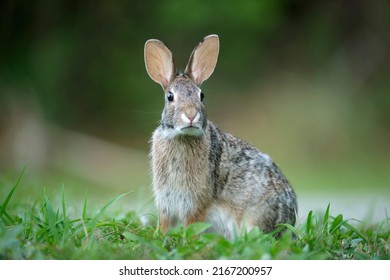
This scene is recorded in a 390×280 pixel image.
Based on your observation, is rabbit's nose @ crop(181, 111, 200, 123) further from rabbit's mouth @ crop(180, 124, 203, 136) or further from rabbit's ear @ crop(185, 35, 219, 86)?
rabbit's ear @ crop(185, 35, 219, 86)

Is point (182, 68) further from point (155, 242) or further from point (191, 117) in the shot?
point (155, 242)

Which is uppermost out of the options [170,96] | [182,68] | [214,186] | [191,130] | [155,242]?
[182,68]

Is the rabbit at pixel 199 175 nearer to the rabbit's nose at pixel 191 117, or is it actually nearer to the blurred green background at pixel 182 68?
the rabbit's nose at pixel 191 117

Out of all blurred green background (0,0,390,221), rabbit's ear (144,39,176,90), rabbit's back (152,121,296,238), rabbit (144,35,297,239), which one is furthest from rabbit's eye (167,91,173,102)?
blurred green background (0,0,390,221)

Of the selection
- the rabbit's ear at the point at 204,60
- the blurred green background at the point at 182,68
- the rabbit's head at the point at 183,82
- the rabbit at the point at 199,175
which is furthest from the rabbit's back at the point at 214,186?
the blurred green background at the point at 182,68

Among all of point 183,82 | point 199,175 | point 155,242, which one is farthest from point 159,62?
point 155,242

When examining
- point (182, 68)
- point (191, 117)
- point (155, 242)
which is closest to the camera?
point (155, 242)

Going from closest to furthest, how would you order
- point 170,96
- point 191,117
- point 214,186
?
point 191,117 < point 170,96 < point 214,186
